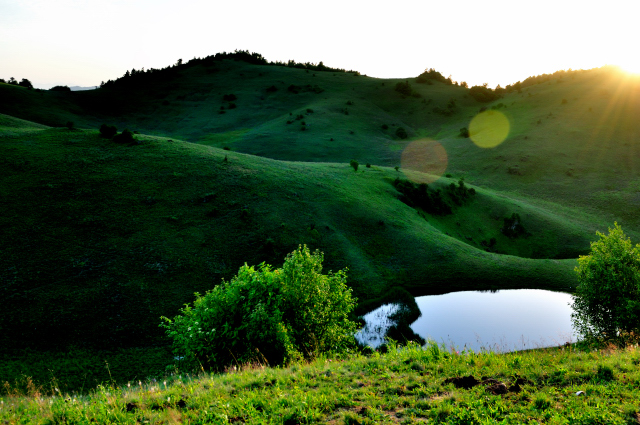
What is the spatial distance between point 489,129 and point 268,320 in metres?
146

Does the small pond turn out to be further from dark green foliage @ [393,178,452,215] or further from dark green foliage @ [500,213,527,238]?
dark green foliage @ [393,178,452,215]

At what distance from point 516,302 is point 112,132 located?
8080 cm

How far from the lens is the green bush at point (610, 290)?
3038 centimetres

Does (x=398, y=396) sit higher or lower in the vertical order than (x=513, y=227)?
higher

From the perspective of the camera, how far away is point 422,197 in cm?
8194

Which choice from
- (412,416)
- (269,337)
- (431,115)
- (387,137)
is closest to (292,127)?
(387,137)

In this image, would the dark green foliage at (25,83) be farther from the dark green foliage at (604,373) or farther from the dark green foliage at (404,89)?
the dark green foliage at (604,373)

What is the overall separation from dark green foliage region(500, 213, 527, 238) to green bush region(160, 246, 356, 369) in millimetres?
65260

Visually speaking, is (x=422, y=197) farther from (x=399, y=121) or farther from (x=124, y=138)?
(x=399, y=121)

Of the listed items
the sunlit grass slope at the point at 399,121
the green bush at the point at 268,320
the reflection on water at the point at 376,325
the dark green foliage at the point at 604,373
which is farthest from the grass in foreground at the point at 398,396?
the sunlit grass slope at the point at 399,121

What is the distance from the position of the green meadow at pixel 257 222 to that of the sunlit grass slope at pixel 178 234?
0.26 m

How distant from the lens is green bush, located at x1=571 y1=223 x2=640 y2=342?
3038cm

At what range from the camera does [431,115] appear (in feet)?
575

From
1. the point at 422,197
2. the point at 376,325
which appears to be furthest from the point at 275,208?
the point at 422,197
